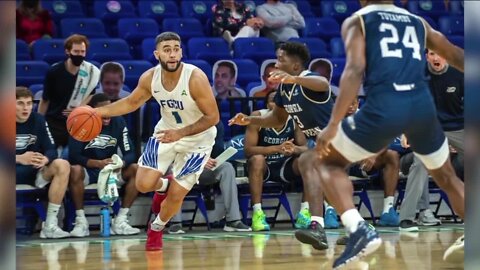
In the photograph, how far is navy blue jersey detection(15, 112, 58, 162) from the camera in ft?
35.2

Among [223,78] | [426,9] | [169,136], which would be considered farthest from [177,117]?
[426,9]

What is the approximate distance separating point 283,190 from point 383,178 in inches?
49.7

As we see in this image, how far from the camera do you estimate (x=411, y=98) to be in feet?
19.6

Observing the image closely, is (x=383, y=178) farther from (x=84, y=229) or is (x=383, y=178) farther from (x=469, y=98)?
(x=469, y=98)

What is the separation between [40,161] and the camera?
1053cm

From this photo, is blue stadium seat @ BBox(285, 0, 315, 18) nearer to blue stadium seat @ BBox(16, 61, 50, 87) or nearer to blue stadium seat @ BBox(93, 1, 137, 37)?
blue stadium seat @ BBox(93, 1, 137, 37)

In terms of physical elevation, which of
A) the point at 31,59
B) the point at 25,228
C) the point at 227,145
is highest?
the point at 31,59

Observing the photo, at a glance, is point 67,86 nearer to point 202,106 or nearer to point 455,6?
point 202,106

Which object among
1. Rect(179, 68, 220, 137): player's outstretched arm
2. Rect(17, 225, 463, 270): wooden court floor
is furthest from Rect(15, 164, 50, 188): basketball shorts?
Rect(179, 68, 220, 137): player's outstretched arm

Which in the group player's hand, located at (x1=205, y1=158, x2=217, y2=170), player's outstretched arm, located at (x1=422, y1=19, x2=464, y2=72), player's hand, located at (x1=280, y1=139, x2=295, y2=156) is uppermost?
player's outstretched arm, located at (x1=422, y1=19, x2=464, y2=72)

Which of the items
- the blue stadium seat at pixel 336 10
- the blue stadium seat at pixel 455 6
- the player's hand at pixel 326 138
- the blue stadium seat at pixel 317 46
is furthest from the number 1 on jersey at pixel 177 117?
the blue stadium seat at pixel 455 6

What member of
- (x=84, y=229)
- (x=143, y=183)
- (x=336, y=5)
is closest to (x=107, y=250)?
(x=143, y=183)

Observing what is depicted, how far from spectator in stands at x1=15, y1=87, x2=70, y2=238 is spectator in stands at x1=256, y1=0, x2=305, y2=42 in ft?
15.4

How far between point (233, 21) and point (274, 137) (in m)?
2.99
